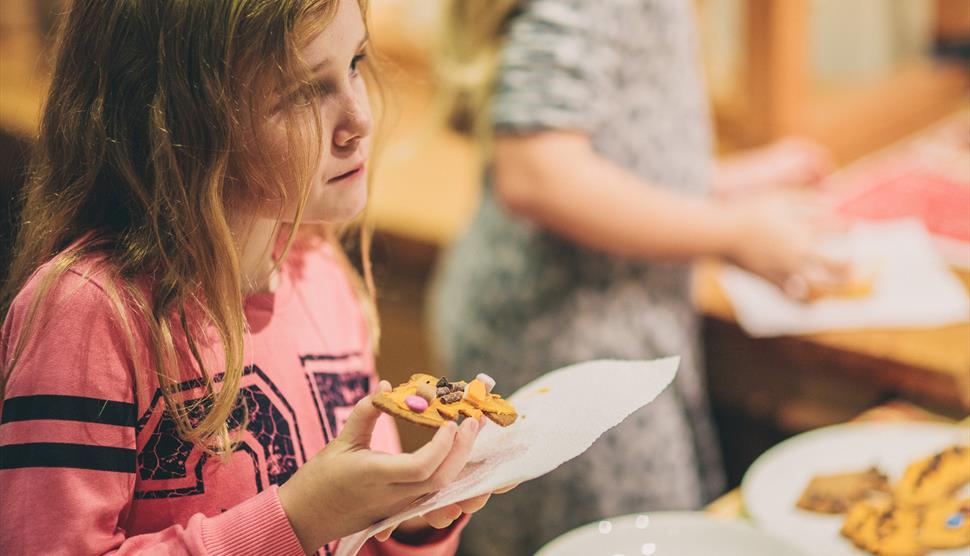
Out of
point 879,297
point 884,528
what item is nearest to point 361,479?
point 884,528

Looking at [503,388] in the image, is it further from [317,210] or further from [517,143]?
[317,210]

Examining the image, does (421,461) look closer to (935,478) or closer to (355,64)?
(355,64)

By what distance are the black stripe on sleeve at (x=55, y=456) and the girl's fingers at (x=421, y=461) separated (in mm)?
169

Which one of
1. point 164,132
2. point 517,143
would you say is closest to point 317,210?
point 164,132

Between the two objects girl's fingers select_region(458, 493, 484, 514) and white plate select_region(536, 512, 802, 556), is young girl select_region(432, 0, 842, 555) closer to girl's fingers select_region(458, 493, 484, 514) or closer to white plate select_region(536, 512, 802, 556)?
white plate select_region(536, 512, 802, 556)

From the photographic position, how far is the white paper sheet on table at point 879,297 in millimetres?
1492

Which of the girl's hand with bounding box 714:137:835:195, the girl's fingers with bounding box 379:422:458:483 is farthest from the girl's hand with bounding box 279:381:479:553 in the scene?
the girl's hand with bounding box 714:137:835:195

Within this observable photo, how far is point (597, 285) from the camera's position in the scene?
1459mm

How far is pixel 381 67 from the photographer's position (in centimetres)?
85

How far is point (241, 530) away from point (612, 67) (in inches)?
35.1

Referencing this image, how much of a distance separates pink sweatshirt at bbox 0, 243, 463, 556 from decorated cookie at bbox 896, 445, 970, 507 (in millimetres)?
581

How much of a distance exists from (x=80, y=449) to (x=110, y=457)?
2 cm

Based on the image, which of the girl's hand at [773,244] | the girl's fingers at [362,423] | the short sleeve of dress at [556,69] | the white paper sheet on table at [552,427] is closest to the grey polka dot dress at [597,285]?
the short sleeve of dress at [556,69]

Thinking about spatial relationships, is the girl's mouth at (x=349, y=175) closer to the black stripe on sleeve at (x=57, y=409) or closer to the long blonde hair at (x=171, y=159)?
the long blonde hair at (x=171, y=159)
